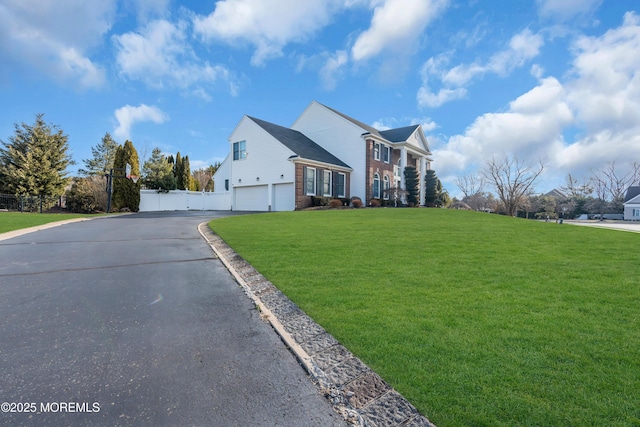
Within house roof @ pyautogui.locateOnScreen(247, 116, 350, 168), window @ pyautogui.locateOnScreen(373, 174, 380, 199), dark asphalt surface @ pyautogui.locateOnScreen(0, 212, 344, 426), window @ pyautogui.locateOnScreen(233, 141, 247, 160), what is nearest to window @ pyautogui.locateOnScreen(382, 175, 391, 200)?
window @ pyautogui.locateOnScreen(373, 174, 380, 199)

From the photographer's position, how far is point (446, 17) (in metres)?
12.2

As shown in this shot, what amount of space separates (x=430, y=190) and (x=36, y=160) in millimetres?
36950

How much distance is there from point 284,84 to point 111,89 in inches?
399

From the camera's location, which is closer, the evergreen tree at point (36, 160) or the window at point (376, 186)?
the evergreen tree at point (36, 160)

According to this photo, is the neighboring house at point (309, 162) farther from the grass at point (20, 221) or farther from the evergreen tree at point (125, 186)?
the grass at point (20, 221)

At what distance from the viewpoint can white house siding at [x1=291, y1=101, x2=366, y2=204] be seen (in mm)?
25469

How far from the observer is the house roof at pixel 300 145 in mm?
22720

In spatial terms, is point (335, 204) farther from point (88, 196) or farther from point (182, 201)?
point (88, 196)

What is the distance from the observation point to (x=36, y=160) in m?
23.9

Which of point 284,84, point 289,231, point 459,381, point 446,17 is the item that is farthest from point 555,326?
point 284,84

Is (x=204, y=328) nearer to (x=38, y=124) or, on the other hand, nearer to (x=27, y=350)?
(x=27, y=350)

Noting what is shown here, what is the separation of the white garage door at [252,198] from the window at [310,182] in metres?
3.57

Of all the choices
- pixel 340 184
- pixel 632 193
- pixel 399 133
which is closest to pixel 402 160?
pixel 399 133

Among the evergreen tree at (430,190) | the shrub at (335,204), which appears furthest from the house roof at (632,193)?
the shrub at (335,204)
